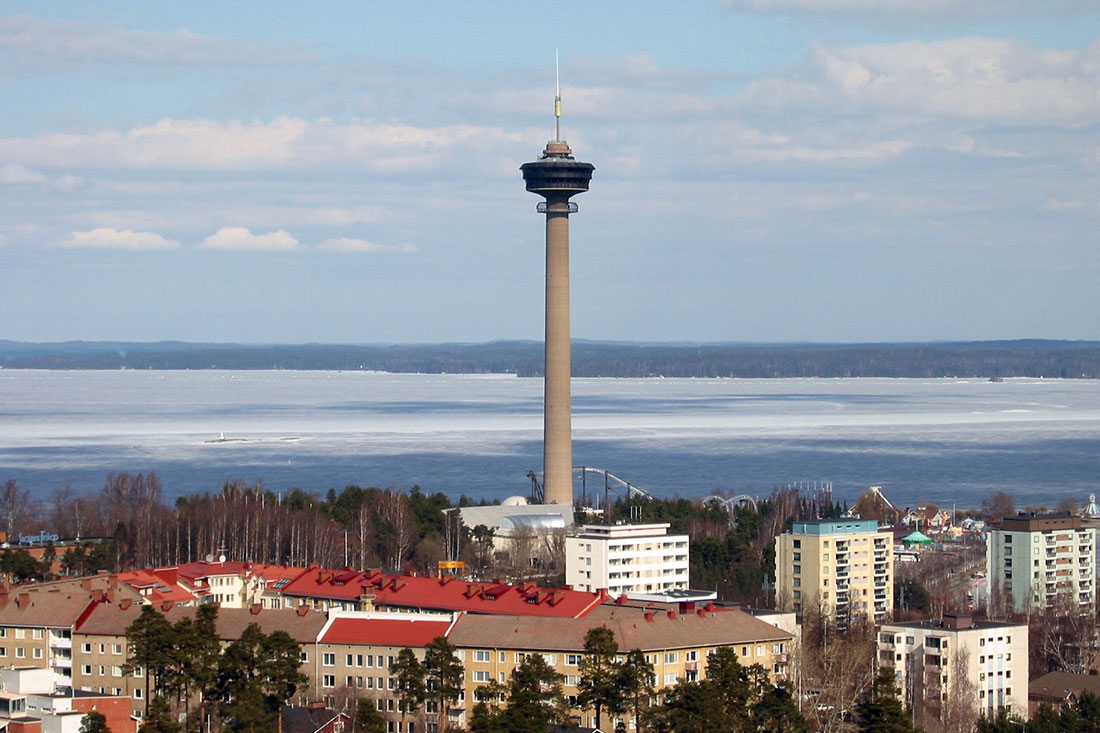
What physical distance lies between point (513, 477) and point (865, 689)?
49.3m

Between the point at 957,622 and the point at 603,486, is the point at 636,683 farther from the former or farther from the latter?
the point at 603,486

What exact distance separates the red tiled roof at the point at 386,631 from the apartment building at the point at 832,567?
1288 centimetres

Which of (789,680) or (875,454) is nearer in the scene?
(789,680)

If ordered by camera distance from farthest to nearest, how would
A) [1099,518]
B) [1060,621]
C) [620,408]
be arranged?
[620,408]
[1099,518]
[1060,621]

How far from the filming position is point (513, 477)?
250 ft

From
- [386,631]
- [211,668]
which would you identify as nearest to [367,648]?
[386,631]

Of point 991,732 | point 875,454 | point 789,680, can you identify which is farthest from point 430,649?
point 875,454

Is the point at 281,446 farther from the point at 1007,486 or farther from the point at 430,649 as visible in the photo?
the point at 430,649

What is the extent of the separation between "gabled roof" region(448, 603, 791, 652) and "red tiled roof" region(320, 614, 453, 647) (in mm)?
338

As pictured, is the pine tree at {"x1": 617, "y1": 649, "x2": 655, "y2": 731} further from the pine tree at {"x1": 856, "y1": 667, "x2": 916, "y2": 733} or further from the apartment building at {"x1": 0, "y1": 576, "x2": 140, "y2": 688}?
the apartment building at {"x1": 0, "y1": 576, "x2": 140, "y2": 688}

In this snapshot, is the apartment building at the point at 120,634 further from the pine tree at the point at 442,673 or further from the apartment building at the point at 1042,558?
the apartment building at the point at 1042,558

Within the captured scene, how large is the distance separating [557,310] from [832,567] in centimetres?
2314

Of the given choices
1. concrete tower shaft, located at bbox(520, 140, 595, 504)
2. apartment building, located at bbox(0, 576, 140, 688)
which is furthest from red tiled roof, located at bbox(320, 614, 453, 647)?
concrete tower shaft, located at bbox(520, 140, 595, 504)

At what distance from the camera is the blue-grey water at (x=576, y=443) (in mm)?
74938
